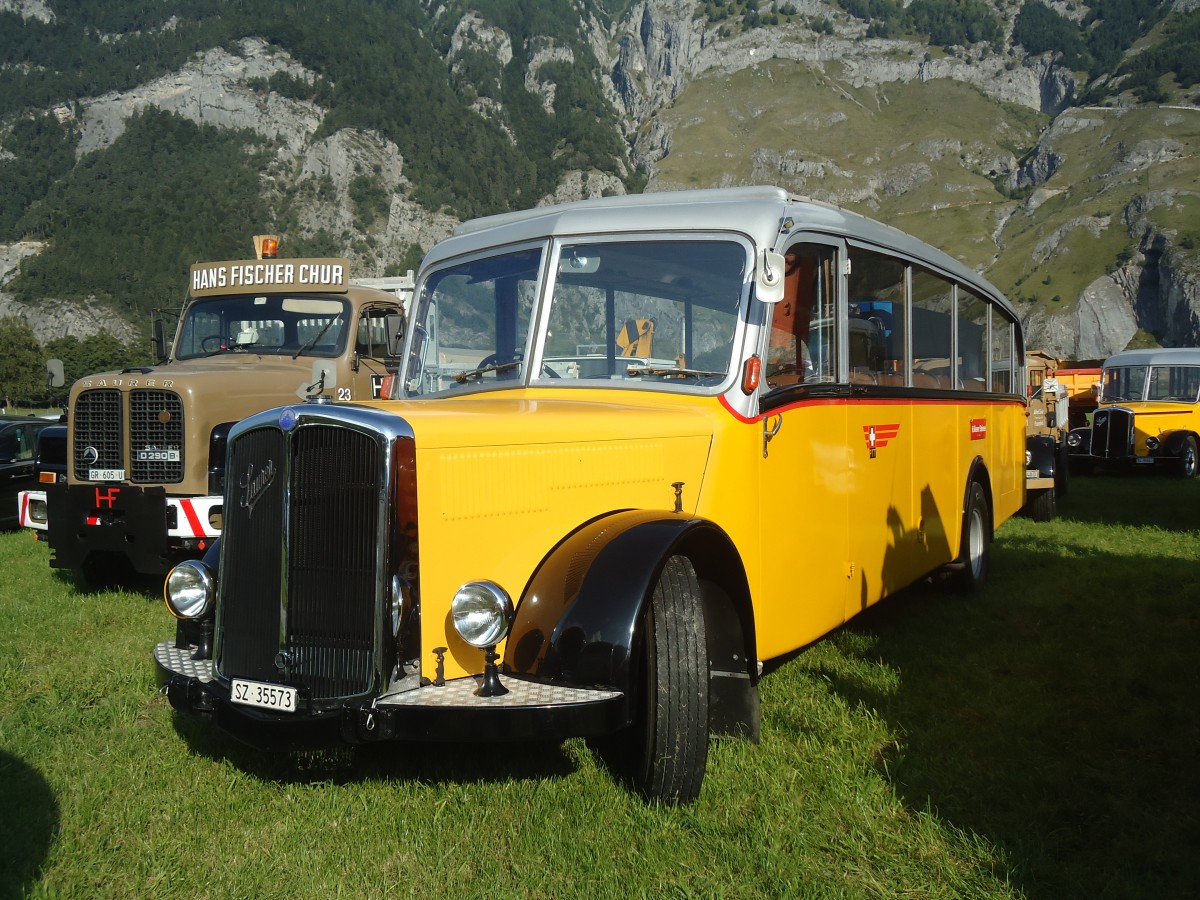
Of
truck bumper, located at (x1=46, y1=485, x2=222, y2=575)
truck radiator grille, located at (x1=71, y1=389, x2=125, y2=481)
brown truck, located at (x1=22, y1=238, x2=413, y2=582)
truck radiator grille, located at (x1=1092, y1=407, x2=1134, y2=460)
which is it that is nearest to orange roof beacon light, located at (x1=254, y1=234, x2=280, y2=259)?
brown truck, located at (x1=22, y1=238, x2=413, y2=582)

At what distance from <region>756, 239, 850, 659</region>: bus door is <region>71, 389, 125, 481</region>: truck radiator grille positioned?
5825 millimetres

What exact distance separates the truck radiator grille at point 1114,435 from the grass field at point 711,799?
14.4m

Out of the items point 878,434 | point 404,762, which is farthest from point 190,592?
point 878,434

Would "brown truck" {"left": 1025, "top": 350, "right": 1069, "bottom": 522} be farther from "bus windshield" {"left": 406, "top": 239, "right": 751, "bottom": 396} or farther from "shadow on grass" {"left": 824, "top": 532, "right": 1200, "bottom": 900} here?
"bus windshield" {"left": 406, "top": 239, "right": 751, "bottom": 396}

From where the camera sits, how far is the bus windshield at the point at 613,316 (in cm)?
468

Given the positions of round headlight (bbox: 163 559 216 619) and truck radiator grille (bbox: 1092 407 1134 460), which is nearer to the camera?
round headlight (bbox: 163 559 216 619)

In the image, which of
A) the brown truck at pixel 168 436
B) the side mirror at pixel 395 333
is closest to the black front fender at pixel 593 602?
the side mirror at pixel 395 333

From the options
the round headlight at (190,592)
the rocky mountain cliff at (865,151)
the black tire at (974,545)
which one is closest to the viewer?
the round headlight at (190,592)

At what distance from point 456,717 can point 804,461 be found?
7.79ft

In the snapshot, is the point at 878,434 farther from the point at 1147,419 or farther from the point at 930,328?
the point at 1147,419

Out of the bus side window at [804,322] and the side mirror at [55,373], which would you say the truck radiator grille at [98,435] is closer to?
the side mirror at [55,373]

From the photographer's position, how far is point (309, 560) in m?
3.62

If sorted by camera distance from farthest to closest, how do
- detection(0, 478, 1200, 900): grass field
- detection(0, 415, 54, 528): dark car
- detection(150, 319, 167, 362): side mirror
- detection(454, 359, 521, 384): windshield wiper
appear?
detection(0, 415, 54, 528): dark car
detection(150, 319, 167, 362): side mirror
detection(454, 359, 521, 384): windshield wiper
detection(0, 478, 1200, 900): grass field

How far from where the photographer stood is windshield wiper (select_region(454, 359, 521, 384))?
492 centimetres
